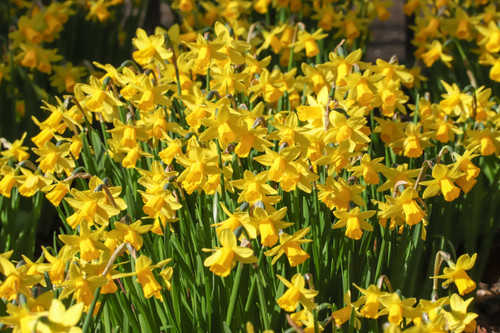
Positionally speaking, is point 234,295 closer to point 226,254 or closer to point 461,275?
point 226,254

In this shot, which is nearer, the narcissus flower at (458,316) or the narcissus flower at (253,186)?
the narcissus flower at (458,316)

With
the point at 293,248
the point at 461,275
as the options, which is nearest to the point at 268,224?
the point at 293,248

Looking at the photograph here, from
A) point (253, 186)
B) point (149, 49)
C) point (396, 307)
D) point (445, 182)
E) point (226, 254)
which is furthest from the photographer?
point (149, 49)

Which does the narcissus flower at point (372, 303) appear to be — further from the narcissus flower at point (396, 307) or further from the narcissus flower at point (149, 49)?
the narcissus flower at point (149, 49)

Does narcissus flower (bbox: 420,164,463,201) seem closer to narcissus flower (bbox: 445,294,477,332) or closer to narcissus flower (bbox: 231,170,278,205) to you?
narcissus flower (bbox: 445,294,477,332)

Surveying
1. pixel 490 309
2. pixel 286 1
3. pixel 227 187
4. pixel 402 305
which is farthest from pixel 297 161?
pixel 286 1

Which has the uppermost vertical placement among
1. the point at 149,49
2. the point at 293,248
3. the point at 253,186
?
the point at 149,49

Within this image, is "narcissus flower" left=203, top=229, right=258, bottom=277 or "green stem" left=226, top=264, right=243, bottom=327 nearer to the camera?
"narcissus flower" left=203, top=229, right=258, bottom=277

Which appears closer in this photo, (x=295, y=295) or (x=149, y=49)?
(x=295, y=295)

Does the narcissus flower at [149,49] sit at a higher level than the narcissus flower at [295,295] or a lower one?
higher

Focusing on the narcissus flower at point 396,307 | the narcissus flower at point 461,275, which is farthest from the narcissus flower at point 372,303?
the narcissus flower at point 461,275

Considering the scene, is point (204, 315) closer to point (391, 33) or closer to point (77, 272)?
point (77, 272)

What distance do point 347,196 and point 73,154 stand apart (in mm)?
1107

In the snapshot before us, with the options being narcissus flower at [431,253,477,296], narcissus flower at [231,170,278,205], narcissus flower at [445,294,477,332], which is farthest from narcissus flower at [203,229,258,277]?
narcissus flower at [431,253,477,296]
